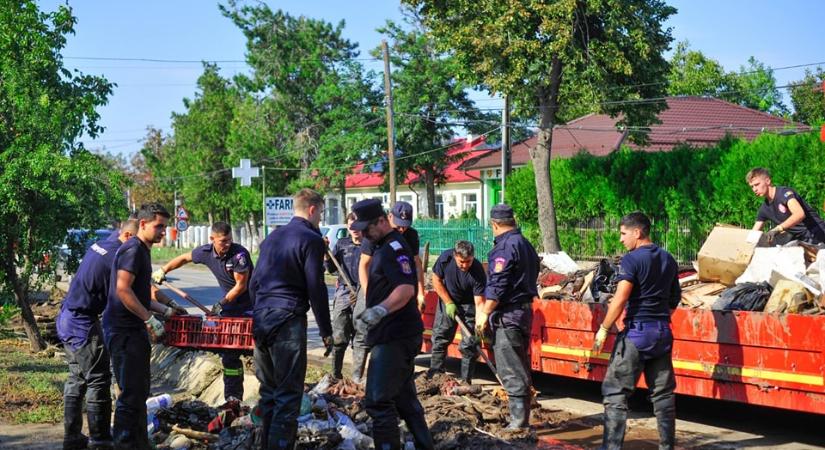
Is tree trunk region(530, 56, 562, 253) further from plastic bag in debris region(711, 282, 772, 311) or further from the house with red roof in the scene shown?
plastic bag in debris region(711, 282, 772, 311)

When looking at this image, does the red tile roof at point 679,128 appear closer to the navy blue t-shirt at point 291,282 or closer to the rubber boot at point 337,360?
the rubber boot at point 337,360

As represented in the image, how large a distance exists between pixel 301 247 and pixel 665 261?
2.68m

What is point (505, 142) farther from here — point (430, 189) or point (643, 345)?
point (643, 345)

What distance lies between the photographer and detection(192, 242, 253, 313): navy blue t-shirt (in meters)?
8.41

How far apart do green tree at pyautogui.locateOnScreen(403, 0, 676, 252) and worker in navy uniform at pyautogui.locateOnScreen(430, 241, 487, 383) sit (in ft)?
47.0

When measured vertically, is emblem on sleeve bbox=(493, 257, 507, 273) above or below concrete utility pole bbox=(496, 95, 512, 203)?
below

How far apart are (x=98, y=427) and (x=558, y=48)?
17.9 m

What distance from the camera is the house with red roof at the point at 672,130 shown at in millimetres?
34031

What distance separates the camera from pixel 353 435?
6523 mm

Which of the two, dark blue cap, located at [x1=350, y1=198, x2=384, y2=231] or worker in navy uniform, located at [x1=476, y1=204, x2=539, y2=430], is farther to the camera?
worker in navy uniform, located at [x1=476, y1=204, x2=539, y2=430]

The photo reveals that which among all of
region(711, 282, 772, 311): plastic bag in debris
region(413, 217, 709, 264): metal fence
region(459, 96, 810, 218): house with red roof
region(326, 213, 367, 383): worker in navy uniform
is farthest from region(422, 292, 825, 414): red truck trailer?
region(459, 96, 810, 218): house with red roof

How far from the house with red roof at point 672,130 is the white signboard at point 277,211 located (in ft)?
37.5

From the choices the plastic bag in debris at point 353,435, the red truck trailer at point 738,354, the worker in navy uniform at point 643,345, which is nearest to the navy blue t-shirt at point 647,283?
the worker in navy uniform at point 643,345

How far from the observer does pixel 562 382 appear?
10188 mm
